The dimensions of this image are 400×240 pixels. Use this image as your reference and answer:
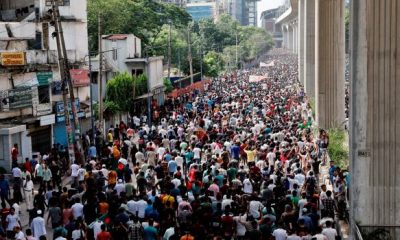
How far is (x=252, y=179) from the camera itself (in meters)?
20.2

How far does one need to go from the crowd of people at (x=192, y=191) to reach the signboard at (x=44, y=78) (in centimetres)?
338

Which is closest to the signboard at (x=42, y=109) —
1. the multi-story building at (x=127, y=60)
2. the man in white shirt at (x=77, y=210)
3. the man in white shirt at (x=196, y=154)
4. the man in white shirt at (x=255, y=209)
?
the man in white shirt at (x=196, y=154)

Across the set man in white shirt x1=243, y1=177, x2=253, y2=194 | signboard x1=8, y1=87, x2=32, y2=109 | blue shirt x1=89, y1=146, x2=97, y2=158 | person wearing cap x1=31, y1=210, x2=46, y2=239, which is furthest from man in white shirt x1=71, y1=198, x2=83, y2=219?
signboard x1=8, y1=87, x2=32, y2=109

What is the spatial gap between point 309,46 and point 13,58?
26869 millimetres

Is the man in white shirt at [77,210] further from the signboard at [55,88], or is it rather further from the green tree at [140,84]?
the green tree at [140,84]

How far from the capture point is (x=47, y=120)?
31609mm

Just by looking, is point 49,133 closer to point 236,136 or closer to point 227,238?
point 236,136

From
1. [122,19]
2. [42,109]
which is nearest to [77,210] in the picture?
[42,109]

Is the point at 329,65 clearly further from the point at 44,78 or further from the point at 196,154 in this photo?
the point at 196,154

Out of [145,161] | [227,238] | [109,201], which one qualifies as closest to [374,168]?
[227,238]

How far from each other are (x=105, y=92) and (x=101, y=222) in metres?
27.0

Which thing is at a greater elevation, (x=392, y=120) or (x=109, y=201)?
(x=392, y=120)

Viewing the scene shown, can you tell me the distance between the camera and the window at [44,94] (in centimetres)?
3206

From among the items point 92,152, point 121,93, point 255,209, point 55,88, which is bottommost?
point 92,152
